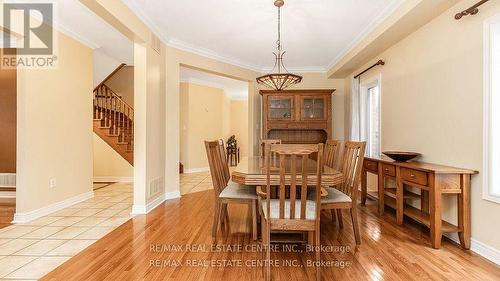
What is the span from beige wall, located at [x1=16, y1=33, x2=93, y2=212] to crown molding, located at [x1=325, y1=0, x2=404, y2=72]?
4339mm

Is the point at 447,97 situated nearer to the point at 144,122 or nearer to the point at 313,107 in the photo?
the point at 313,107

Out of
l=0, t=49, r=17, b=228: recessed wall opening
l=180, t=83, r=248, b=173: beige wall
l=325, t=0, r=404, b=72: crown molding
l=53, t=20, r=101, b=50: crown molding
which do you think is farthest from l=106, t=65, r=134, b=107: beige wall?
l=325, t=0, r=404, b=72: crown molding

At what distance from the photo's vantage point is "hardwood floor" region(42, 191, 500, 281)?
75.1 inches

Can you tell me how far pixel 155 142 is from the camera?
3.84 meters

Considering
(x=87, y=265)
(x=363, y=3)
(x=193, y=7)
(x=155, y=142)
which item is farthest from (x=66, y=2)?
(x=363, y=3)

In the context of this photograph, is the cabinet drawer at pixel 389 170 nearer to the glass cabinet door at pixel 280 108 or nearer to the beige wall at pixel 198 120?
the glass cabinet door at pixel 280 108

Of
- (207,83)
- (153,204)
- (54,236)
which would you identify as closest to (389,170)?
(153,204)

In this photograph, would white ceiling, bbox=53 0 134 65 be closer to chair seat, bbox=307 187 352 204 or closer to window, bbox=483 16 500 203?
chair seat, bbox=307 187 352 204

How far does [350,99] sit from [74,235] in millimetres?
5118

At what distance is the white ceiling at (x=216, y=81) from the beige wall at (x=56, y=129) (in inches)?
102

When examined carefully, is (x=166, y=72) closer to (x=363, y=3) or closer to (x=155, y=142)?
(x=155, y=142)

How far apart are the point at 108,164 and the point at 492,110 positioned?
6.39 m

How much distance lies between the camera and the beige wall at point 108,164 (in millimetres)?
5750

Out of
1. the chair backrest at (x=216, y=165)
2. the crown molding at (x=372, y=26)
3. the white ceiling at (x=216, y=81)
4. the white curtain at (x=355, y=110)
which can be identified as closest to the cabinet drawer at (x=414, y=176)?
the crown molding at (x=372, y=26)
